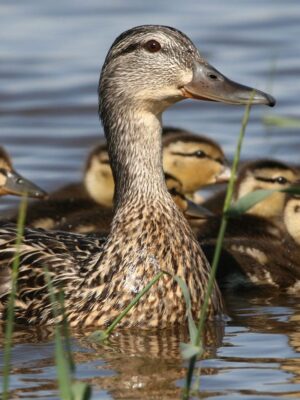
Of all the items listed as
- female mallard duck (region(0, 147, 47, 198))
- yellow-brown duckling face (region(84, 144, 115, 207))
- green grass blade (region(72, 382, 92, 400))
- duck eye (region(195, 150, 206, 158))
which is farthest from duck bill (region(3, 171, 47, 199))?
green grass blade (region(72, 382, 92, 400))

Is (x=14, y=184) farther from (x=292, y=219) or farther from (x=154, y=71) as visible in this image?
(x=154, y=71)

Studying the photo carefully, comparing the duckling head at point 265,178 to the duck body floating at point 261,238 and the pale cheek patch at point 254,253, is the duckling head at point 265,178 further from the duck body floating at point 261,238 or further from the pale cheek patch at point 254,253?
the pale cheek patch at point 254,253

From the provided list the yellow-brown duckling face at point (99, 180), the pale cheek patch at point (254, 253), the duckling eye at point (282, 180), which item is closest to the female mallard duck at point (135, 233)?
the pale cheek patch at point (254, 253)

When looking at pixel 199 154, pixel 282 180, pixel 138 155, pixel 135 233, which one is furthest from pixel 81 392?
pixel 199 154

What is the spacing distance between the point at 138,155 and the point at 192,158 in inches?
99.1

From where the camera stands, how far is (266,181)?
26.0 feet

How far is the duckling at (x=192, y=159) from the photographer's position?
848cm

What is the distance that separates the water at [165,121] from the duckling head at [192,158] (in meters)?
0.56

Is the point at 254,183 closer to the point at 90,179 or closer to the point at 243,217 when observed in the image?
the point at 243,217

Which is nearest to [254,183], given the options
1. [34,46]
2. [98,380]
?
[98,380]

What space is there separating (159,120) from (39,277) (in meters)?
0.78

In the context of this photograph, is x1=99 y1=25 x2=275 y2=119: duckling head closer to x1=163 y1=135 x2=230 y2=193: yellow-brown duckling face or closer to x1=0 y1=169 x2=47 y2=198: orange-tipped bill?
x1=0 y1=169 x2=47 y2=198: orange-tipped bill

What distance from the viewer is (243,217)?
7.67 metres

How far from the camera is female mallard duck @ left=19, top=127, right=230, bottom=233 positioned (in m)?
8.02
